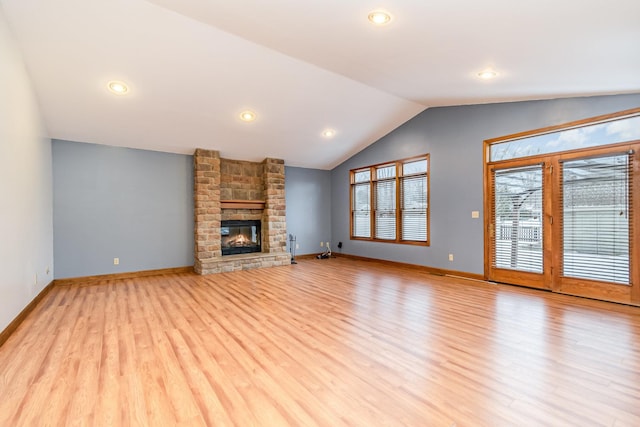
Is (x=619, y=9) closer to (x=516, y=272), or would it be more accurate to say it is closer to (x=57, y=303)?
(x=516, y=272)

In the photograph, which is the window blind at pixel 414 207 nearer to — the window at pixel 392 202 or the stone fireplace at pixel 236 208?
the window at pixel 392 202

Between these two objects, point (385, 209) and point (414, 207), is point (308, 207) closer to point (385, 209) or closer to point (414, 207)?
point (385, 209)

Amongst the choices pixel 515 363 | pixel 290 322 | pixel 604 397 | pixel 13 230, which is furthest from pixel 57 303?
pixel 604 397

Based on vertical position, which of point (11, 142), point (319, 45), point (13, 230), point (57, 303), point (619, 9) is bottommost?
point (57, 303)

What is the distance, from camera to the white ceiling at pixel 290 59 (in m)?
2.40

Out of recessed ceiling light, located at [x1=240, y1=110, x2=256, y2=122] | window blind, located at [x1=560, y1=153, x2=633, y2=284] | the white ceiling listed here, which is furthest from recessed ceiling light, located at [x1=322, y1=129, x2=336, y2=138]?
window blind, located at [x1=560, y1=153, x2=633, y2=284]

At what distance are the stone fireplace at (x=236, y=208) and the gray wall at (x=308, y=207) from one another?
0.58 m

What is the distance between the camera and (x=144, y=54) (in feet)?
11.4

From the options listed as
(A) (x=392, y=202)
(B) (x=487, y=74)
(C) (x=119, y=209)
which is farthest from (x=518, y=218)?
(C) (x=119, y=209)

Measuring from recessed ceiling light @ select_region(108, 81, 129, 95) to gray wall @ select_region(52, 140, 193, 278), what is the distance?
1.66m

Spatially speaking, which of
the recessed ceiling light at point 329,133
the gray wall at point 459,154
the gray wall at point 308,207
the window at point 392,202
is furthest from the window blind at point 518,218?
the gray wall at point 308,207

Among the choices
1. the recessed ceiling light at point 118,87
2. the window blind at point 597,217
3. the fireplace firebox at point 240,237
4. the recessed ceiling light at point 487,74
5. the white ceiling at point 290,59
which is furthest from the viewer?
the fireplace firebox at point 240,237

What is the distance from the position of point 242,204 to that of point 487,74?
5026 mm

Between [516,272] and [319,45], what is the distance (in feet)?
13.7
